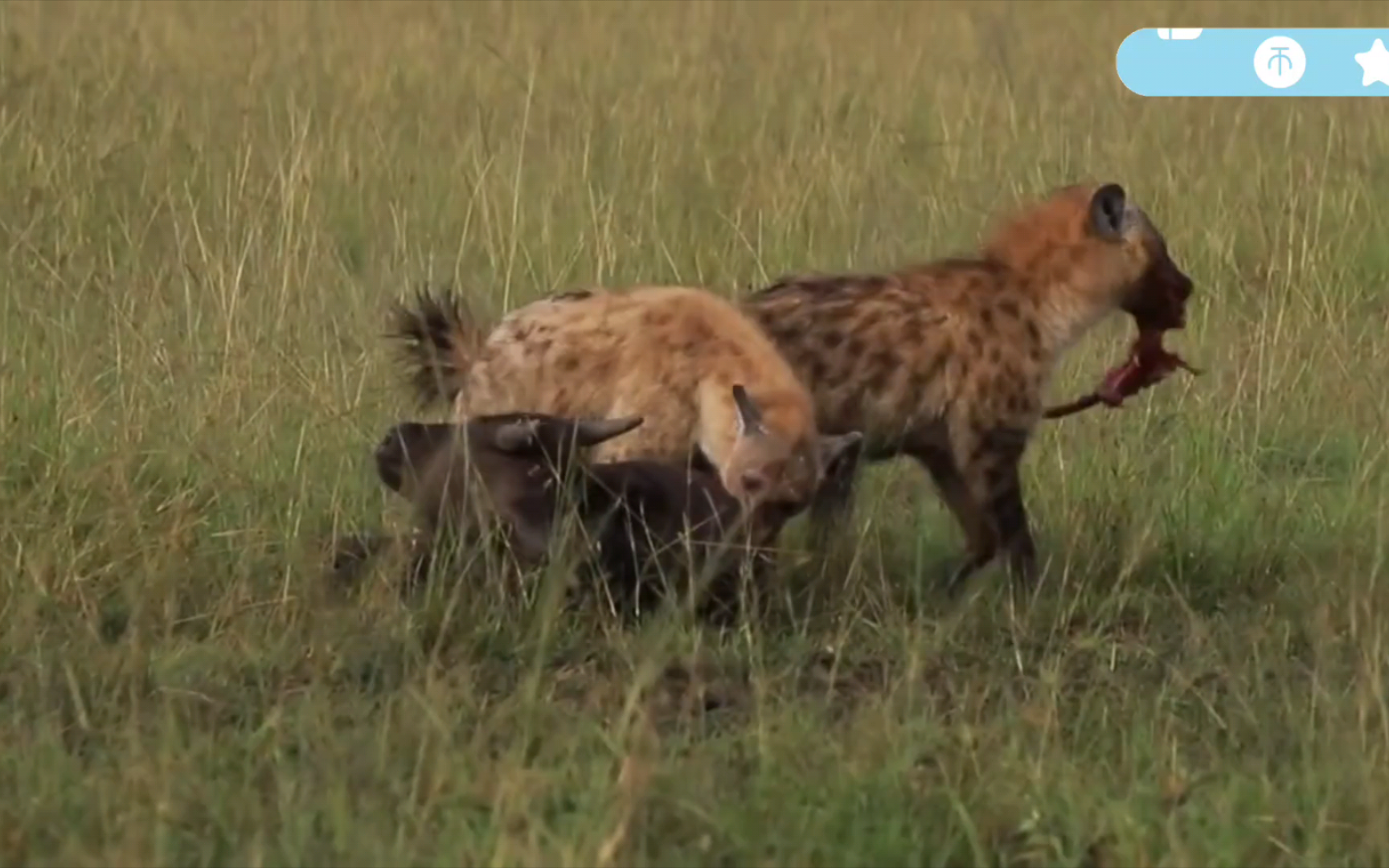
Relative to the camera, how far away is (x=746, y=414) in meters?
4.16

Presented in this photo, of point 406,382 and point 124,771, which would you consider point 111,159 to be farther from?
point 124,771

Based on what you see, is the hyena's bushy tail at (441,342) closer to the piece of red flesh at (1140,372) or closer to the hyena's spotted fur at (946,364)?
the hyena's spotted fur at (946,364)

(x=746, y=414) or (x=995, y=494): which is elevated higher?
(x=746, y=414)

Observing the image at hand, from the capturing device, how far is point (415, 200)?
729 centimetres

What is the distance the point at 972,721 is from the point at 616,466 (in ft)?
2.98

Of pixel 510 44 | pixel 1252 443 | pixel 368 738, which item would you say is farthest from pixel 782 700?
pixel 510 44

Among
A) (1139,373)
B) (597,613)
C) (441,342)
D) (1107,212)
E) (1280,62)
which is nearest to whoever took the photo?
(597,613)

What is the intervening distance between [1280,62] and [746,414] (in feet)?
22.1

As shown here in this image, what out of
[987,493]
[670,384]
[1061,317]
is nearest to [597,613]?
[670,384]

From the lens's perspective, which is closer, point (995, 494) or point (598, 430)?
point (598, 430)

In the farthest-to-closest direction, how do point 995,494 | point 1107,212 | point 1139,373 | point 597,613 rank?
point 1139,373
point 1107,212
point 995,494
point 597,613

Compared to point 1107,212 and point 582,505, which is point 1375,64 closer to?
point 1107,212

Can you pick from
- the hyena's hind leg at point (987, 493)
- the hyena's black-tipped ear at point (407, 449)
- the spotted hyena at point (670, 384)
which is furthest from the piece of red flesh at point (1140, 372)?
the hyena's black-tipped ear at point (407, 449)

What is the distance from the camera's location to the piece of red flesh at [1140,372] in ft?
16.5
